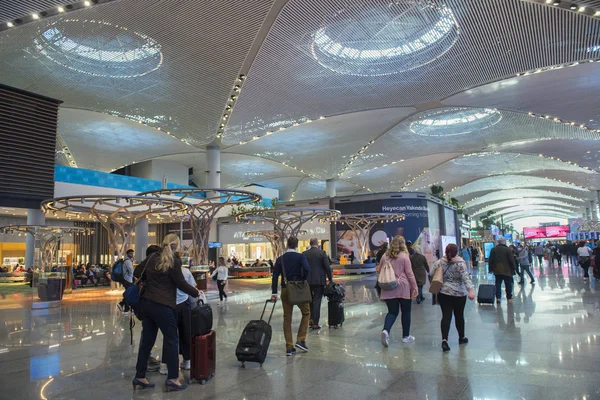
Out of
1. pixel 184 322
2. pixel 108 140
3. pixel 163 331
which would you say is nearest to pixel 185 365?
pixel 184 322

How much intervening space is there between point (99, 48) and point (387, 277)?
41.2ft

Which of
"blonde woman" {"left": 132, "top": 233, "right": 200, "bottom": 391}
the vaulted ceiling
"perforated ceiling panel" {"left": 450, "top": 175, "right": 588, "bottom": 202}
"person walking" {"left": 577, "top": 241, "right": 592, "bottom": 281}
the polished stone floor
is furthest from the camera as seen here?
"perforated ceiling panel" {"left": 450, "top": 175, "right": 588, "bottom": 202}

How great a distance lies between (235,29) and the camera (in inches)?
518

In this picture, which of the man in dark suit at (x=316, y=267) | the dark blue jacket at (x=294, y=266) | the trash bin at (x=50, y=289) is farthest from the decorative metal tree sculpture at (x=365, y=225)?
the dark blue jacket at (x=294, y=266)

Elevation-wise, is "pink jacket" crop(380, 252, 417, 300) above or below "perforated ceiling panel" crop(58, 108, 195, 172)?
below

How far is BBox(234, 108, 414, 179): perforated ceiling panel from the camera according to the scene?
23.2m

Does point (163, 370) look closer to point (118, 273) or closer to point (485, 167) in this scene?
point (118, 273)

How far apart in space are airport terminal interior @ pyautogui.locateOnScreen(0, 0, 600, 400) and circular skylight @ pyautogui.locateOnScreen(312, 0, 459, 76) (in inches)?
3.2

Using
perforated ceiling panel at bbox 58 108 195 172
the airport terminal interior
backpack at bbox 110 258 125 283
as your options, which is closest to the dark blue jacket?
the airport terminal interior

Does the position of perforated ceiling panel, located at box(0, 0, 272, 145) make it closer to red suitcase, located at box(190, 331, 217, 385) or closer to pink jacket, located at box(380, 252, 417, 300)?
pink jacket, located at box(380, 252, 417, 300)

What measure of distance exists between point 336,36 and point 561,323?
10390 millimetres

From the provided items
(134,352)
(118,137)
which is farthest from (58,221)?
(134,352)

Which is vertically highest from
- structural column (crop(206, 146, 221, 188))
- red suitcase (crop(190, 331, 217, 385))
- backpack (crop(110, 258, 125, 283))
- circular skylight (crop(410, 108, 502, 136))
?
circular skylight (crop(410, 108, 502, 136))

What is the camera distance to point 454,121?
25.1 m
